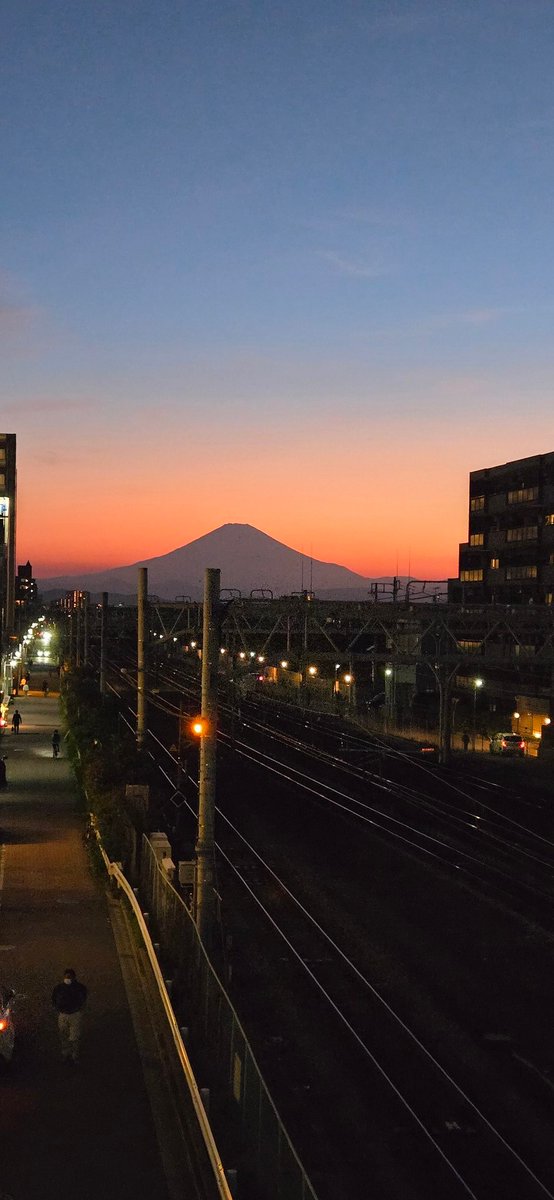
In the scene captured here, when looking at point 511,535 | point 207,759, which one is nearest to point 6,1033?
point 207,759

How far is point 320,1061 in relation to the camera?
14.0 meters

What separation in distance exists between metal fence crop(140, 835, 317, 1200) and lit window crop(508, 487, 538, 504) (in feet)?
170

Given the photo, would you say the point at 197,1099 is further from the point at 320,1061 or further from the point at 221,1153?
the point at 320,1061

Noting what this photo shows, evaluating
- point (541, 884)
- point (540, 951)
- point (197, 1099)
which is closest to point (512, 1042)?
point (540, 951)

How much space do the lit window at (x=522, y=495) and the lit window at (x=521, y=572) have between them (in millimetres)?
4124

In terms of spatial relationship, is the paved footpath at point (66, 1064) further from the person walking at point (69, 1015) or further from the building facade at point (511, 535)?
the building facade at point (511, 535)

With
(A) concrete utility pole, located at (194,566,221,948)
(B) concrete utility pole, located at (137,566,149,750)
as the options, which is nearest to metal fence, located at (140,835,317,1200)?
(A) concrete utility pole, located at (194,566,221,948)

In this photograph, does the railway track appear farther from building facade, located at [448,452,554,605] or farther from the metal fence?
building facade, located at [448,452,554,605]

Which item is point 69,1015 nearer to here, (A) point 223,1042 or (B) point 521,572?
(A) point 223,1042

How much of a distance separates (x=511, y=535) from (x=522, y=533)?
1.26 metres

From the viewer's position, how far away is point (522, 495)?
6694cm

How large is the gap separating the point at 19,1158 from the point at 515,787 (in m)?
31.9

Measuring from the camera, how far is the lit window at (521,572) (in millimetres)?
64750

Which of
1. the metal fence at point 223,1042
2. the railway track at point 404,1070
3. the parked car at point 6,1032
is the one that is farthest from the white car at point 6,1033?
the railway track at point 404,1070
